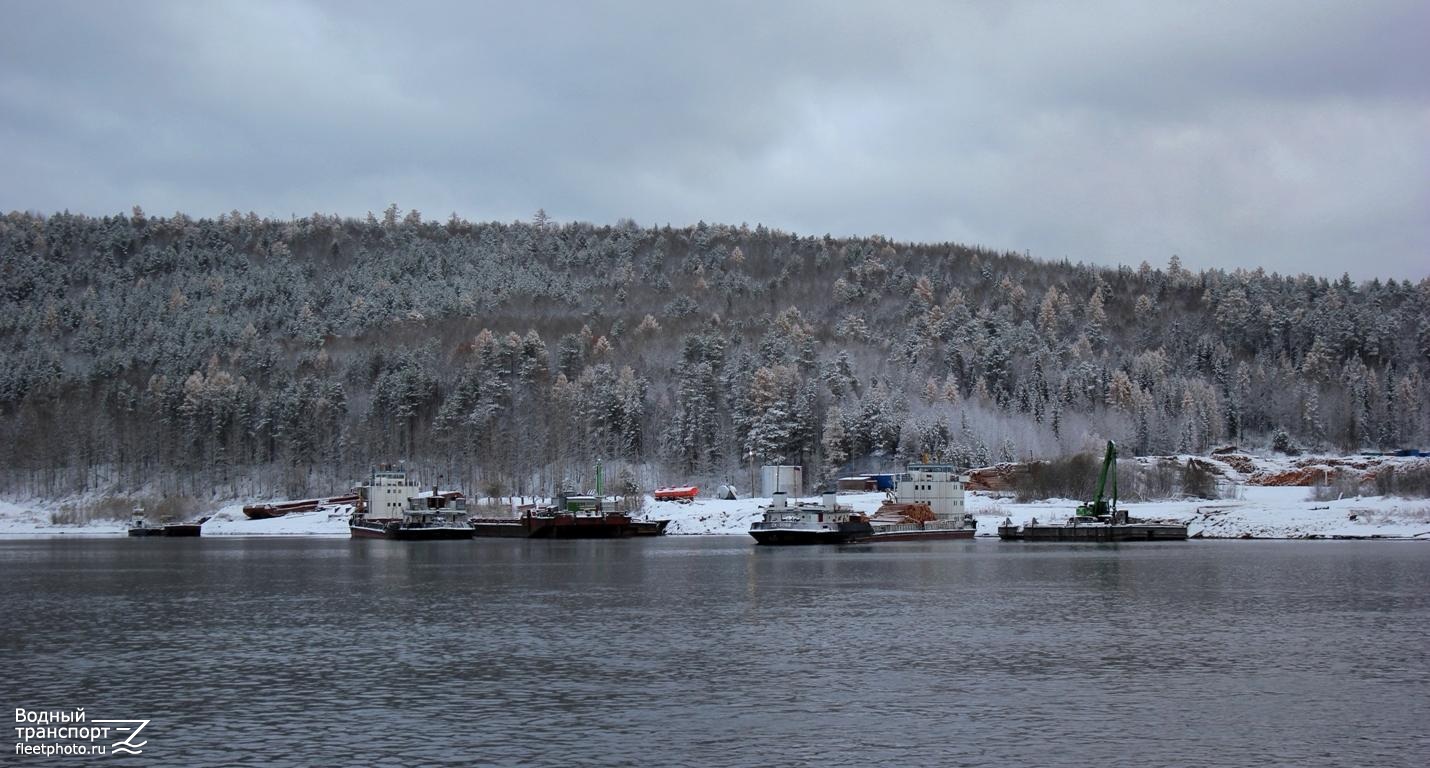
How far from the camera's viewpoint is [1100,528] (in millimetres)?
136250

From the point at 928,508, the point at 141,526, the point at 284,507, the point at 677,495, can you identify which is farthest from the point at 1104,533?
the point at 141,526

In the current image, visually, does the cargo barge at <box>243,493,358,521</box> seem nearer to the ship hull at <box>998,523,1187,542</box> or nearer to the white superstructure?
the white superstructure

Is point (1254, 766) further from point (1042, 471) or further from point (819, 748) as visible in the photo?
point (1042, 471)

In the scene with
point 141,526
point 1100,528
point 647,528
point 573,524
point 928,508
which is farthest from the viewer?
point 141,526

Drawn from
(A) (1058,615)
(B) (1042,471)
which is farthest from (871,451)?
(A) (1058,615)

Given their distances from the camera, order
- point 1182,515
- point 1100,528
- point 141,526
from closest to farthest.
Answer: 1. point 1100,528
2. point 1182,515
3. point 141,526

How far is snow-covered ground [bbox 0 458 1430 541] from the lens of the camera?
12988 centimetres

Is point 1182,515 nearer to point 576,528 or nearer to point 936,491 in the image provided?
point 936,491

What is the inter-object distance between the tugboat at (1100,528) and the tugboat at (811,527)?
57.8 feet

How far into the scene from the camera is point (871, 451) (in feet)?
611

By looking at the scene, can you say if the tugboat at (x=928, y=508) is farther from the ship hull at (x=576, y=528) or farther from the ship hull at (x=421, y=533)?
the ship hull at (x=421, y=533)

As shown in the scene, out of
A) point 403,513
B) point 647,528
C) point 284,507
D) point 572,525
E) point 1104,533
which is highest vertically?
point 284,507

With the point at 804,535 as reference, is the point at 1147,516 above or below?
above

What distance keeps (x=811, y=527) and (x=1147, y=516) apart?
147 feet
